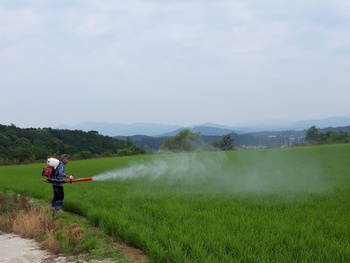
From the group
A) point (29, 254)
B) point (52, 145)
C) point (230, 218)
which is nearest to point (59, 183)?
point (29, 254)

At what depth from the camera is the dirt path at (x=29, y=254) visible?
7062 millimetres

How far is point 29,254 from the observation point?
768 centimetres

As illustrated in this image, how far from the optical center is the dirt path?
23.2 feet

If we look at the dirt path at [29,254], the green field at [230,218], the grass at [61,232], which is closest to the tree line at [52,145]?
the green field at [230,218]

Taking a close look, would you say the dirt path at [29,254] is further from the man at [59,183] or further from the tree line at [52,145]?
the tree line at [52,145]

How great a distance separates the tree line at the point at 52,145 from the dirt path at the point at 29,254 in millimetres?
37569

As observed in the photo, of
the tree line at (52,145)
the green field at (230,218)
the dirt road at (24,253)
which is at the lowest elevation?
the dirt road at (24,253)

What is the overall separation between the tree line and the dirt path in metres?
37.6

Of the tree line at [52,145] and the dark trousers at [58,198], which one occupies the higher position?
the tree line at [52,145]

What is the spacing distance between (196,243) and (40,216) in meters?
4.96

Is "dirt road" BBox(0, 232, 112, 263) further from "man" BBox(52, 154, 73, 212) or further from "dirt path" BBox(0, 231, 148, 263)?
"man" BBox(52, 154, 73, 212)

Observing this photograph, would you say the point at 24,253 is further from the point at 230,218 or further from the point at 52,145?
the point at 52,145

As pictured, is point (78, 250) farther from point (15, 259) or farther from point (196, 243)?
point (196, 243)

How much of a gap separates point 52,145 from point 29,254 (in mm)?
48575
